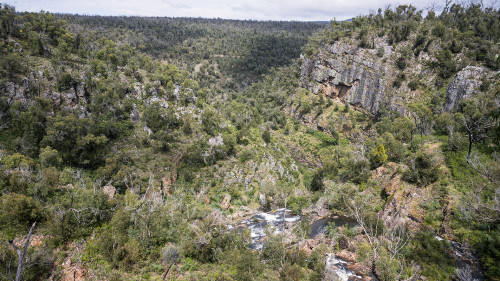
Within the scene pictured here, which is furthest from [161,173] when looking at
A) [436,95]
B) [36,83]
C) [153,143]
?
[436,95]

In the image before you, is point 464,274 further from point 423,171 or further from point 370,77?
point 370,77

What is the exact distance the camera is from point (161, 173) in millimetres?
55469

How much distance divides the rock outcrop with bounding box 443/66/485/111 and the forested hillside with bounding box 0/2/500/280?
0.45 m

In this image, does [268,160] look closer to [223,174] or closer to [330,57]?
[223,174]

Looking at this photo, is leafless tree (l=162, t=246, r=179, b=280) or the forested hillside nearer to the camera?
leafless tree (l=162, t=246, r=179, b=280)

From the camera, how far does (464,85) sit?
245ft

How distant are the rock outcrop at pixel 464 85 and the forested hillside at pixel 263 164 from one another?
45cm

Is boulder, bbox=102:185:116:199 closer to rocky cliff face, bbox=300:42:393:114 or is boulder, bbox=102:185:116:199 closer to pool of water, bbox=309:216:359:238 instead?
pool of water, bbox=309:216:359:238

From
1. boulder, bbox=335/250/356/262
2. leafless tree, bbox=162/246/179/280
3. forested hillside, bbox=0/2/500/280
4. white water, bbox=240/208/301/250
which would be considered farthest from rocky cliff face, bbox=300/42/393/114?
leafless tree, bbox=162/246/179/280

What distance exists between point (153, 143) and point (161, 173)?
8.30m

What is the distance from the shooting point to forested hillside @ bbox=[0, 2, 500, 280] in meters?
29.6

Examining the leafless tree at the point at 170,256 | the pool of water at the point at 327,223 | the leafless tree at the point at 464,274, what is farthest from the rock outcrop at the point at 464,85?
the leafless tree at the point at 170,256

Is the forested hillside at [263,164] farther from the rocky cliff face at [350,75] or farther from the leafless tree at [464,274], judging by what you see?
the rocky cliff face at [350,75]

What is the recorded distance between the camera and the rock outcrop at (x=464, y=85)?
73.4m
